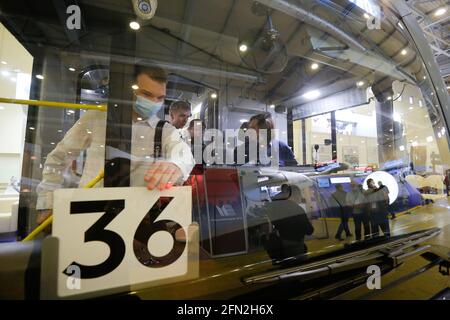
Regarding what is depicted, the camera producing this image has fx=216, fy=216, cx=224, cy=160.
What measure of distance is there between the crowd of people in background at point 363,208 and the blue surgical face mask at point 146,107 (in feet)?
3.42

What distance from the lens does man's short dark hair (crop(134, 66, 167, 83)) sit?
769 mm

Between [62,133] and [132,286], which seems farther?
[62,133]

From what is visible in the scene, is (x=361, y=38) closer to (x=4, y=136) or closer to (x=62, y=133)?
(x=62, y=133)

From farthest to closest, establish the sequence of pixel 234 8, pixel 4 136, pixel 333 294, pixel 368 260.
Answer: pixel 234 8 < pixel 368 260 < pixel 333 294 < pixel 4 136

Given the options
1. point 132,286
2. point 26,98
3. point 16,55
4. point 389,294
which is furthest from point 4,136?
point 389,294

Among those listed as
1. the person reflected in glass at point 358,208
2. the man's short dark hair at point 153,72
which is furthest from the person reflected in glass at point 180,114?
the person reflected in glass at point 358,208

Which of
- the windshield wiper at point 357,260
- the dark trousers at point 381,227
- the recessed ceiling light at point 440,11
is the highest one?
A: the recessed ceiling light at point 440,11

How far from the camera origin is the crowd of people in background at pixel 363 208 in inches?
45.9

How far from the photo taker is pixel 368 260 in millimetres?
955

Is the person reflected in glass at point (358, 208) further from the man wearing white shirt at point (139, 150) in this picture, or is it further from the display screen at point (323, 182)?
the man wearing white shirt at point (139, 150)

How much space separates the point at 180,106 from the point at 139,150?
0.37 metres

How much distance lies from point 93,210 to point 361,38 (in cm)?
189

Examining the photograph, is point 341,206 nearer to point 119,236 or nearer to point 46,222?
point 119,236

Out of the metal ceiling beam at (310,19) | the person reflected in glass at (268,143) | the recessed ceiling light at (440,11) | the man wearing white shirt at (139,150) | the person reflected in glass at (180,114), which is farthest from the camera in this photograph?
the recessed ceiling light at (440,11)
